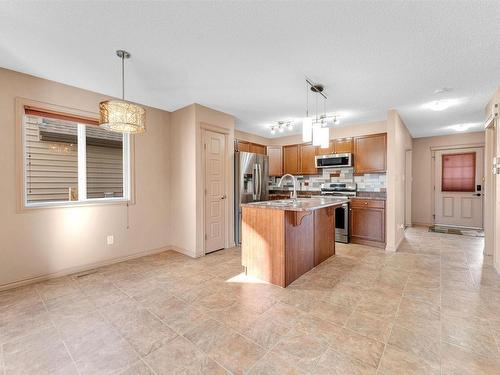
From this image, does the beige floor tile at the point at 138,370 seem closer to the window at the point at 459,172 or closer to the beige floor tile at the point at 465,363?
the beige floor tile at the point at 465,363

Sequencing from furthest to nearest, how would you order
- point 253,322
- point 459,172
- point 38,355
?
point 459,172, point 253,322, point 38,355

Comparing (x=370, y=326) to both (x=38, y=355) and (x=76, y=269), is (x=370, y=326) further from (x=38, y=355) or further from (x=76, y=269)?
(x=76, y=269)

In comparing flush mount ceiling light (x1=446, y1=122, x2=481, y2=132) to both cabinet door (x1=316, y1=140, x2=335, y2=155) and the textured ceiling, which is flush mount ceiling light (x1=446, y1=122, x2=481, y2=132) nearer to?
the textured ceiling

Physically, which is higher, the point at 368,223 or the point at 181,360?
the point at 368,223

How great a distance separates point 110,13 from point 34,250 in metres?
2.76

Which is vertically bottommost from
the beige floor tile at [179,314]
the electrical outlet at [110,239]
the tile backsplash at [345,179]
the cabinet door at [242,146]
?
the beige floor tile at [179,314]

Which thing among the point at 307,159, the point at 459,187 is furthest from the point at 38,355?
the point at 459,187

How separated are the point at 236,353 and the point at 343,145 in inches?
176

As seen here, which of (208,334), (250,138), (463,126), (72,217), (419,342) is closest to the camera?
(419,342)

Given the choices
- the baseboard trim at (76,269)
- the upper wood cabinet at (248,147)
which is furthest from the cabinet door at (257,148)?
the baseboard trim at (76,269)

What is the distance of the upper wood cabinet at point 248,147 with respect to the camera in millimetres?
5171

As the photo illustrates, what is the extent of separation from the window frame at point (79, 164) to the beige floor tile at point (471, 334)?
4.00 metres

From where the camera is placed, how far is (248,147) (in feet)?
18.2

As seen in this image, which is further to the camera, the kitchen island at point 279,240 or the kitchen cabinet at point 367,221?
the kitchen cabinet at point 367,221
